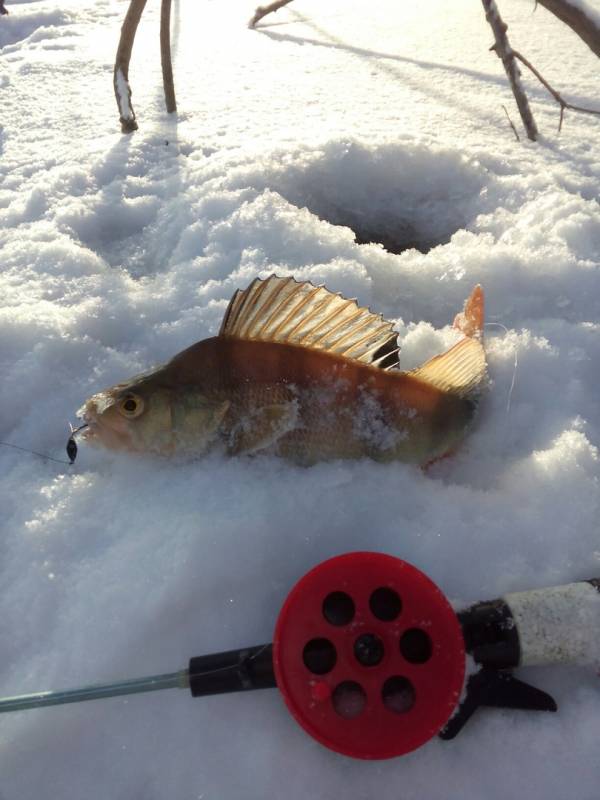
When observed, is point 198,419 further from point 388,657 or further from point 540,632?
point 540,632

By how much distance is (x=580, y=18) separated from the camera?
2.53 meters

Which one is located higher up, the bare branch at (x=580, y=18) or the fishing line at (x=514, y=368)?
the bare branch at (x=580, y=18)

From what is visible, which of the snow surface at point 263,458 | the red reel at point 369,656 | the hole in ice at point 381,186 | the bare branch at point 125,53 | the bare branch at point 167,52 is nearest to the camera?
the red reel at point 369,656

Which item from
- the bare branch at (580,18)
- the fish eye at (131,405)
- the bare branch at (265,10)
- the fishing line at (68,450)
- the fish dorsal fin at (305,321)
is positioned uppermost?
the bare branch at (580,18)

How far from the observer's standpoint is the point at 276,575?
1325mm

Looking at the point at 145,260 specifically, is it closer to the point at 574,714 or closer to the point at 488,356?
the point at 488,356

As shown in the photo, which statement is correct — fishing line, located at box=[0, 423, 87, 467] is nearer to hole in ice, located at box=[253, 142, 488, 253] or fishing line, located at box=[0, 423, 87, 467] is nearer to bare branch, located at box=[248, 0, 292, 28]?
hole in ice, located at box=[253, 142, 488, 253]

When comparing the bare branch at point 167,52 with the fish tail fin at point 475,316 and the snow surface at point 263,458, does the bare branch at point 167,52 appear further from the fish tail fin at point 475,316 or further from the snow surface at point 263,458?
the fish tail fin at point 475,316

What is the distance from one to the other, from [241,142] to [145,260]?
3.17 feet

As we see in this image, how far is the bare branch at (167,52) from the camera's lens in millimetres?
3133

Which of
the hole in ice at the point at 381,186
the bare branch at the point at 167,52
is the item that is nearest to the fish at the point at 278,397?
the hole in ice at the point at 381,186

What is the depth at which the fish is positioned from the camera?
1428 mm

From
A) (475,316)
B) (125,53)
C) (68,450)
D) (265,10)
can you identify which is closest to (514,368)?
(475,316)

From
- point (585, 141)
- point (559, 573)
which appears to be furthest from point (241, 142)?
point (559, 573)
